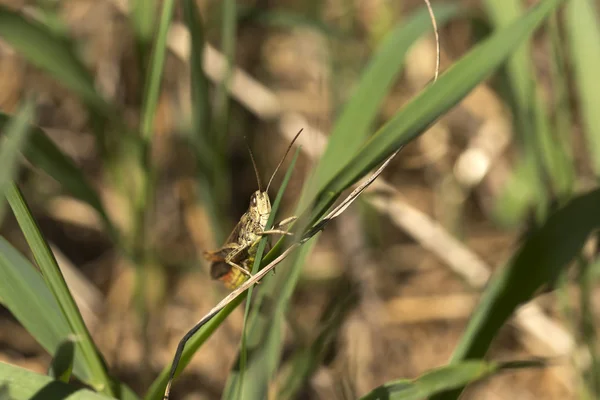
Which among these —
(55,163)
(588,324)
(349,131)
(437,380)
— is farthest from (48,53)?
(588,324)

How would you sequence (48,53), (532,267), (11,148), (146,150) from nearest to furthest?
(11,148), (532,267), (48,53), (146,150)

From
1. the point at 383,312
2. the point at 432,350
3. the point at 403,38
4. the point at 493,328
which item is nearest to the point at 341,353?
the point at 383,312

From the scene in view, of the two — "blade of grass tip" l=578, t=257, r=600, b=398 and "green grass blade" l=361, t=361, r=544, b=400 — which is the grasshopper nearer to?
"green grass blade" l=361, t=361, r=544, b=400

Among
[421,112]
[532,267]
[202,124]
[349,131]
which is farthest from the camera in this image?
[202,124]

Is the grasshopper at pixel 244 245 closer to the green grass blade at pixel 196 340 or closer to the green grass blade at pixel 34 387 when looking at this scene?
the green grass blade at pixel 196 340

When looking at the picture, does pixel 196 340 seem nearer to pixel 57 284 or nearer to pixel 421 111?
pixel 57 284

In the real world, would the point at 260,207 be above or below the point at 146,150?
below

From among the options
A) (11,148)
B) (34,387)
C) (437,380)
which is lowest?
(437,380)
